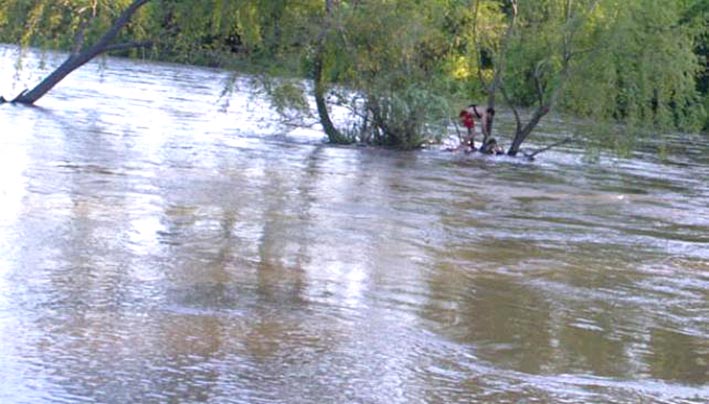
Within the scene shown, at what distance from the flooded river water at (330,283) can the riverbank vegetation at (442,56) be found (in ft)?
14.8

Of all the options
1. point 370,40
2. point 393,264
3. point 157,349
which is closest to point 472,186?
point 370,40

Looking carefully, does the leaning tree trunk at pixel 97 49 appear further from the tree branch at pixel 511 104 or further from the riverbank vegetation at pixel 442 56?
the tree branch at pixel 511 104

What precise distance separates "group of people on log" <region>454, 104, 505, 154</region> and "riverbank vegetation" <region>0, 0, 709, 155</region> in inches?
16.4

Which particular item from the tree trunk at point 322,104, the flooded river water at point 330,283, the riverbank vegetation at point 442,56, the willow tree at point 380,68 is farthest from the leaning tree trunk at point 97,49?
the flooded river water at point 330,283

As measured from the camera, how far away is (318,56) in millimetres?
29391

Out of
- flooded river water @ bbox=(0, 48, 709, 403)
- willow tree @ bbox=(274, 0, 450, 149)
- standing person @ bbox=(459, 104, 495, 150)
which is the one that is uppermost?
willow tree @ bbox=(274, 0, 450, 149)

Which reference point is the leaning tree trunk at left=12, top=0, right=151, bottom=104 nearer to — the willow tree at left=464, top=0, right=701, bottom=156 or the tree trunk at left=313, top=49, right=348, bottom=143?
the tree trunk at left=313, top=49, right=348, bottom=143

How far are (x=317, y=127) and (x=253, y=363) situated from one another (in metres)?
25.2

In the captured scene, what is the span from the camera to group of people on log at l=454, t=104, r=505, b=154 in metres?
31.4

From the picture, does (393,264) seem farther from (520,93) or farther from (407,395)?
(520,93)

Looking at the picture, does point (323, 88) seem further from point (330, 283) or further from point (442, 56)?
point (330, 283)

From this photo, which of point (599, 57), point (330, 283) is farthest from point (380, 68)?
point (330, 283)

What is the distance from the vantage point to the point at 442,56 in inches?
1202

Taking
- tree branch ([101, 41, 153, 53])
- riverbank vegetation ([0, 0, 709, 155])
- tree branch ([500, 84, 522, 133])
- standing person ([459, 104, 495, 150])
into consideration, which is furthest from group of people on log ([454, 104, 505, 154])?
tree branch ([101, 41, 153, 53])
